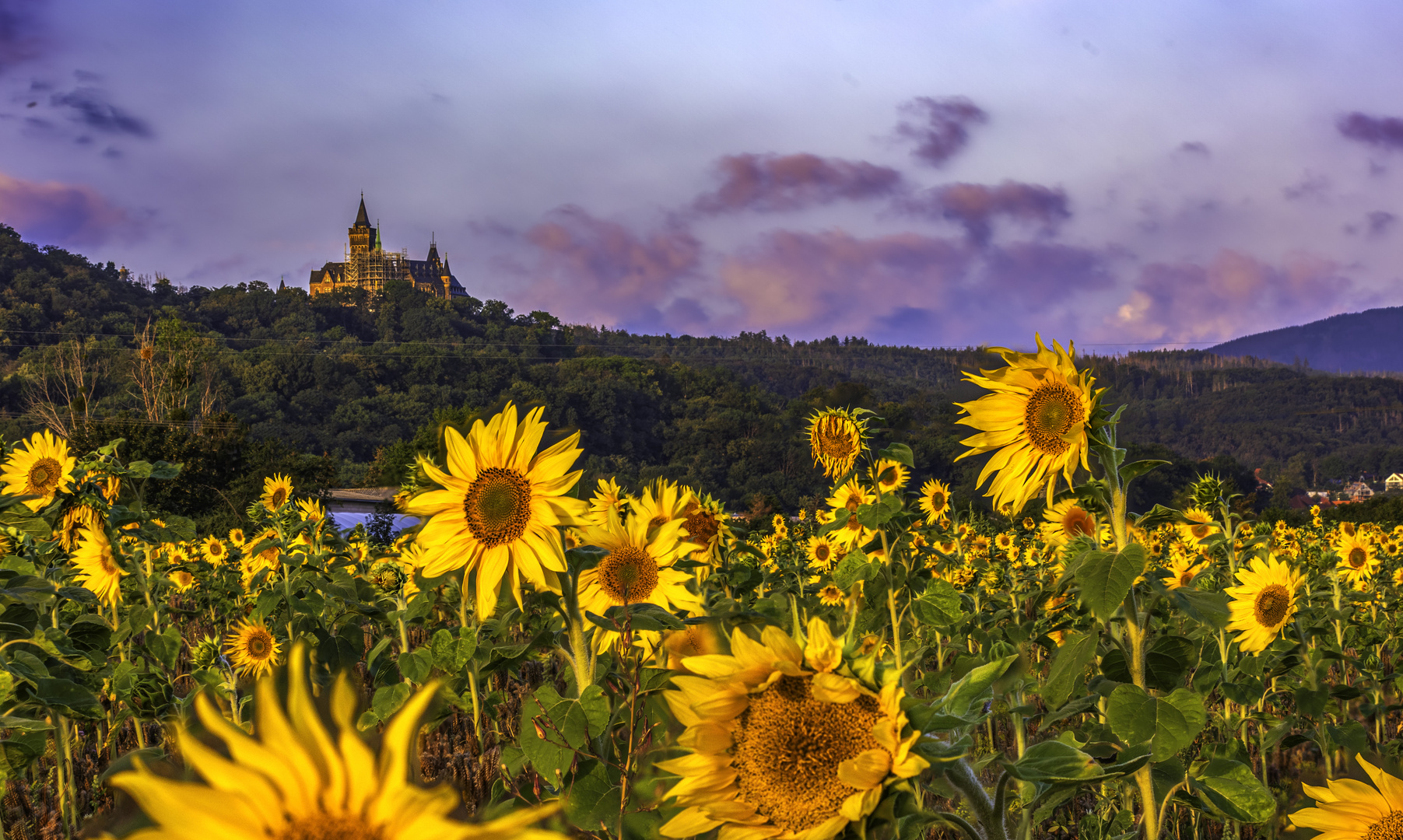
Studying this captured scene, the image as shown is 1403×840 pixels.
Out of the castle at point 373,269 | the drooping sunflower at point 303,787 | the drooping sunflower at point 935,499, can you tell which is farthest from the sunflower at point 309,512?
the castle at point 373,269

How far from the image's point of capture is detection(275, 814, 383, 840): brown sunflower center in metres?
0.52

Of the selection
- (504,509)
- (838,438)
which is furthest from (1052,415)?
(838,438)

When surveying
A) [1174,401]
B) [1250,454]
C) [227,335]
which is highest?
[227,335]

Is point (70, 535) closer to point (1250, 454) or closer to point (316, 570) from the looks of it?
point (316, 570)

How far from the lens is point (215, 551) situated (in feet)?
35.2

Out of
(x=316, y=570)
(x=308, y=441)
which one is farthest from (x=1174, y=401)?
(x=316, y=570)

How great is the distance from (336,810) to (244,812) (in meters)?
0.05

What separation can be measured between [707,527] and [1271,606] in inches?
109

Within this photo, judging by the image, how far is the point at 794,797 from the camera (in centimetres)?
116

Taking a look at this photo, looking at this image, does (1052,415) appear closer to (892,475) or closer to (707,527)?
(707,527)

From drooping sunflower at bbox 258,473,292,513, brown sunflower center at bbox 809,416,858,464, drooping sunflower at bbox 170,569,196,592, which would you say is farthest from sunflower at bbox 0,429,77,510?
brown sunflower center at bbox 809,416,858,464

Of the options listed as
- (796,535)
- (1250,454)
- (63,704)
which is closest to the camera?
(63,704)

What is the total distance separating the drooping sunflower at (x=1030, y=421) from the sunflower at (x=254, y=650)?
4451 millimetres

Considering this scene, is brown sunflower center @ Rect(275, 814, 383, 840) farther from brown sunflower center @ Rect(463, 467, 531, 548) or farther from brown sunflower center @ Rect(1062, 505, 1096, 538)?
A: brown sunflower center @ Rect(1062, 505, 1096, 538)
